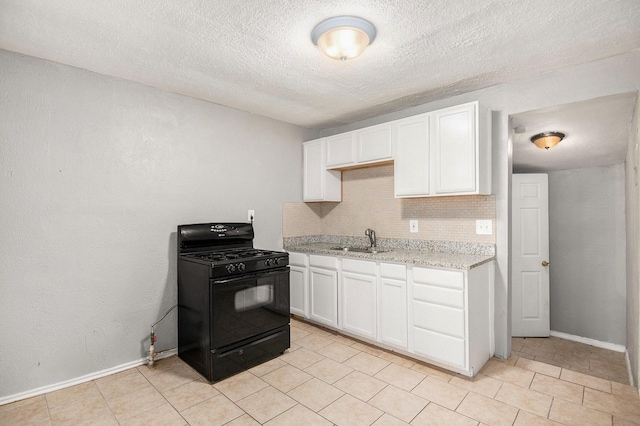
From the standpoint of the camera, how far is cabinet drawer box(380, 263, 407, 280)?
8.92ft

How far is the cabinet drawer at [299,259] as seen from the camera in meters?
3.57

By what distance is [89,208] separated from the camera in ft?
8.09

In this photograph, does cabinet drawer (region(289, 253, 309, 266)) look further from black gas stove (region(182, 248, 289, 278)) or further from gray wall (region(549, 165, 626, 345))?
gray wall (region(549, 165, 626, 345))

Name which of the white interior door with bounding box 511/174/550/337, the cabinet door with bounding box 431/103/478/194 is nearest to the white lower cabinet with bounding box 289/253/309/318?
the cabinet door with bounding box 431/103/478/194

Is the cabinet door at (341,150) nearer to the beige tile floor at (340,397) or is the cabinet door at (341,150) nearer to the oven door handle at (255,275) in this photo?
the oven door handle at (255,275)

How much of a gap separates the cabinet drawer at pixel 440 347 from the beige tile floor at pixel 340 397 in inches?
5.1

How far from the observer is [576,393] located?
2211mm

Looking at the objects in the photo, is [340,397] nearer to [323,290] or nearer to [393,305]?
[393,305]

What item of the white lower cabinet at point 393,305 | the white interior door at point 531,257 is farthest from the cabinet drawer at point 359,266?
the white interior door at point 531,257

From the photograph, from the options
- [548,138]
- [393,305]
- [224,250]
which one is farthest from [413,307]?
[548,138]

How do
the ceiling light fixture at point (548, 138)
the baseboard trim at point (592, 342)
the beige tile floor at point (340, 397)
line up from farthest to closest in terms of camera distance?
the baseboard trim at point (592, 342) → the ceiling light fixture at point (548, 138) → the beige tile floor at point (340, 397)

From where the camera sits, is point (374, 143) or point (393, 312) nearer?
point (393, 312)

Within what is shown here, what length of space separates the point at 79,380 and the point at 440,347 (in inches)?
107

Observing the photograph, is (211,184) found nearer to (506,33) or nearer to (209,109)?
(209,109)
